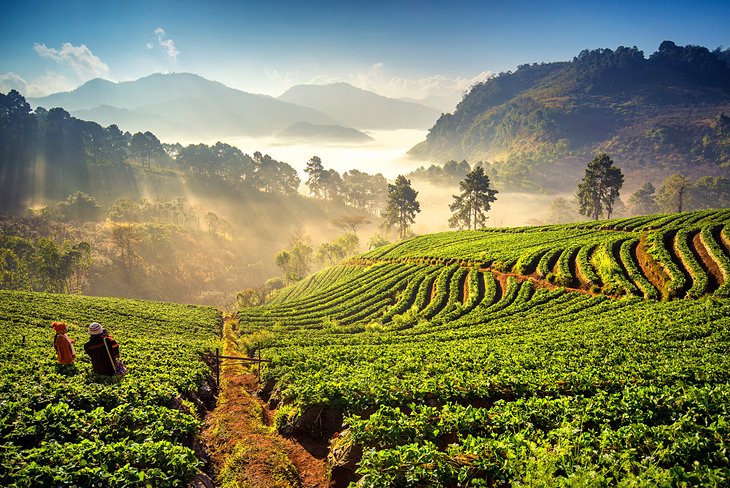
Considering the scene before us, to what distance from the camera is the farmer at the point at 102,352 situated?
15875 millimetres

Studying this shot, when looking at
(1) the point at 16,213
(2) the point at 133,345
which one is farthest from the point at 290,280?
(1) the point at 16,213

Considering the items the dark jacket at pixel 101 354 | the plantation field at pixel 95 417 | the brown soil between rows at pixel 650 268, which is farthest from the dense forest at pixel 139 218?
the brown soil between rows at pixel 650 268

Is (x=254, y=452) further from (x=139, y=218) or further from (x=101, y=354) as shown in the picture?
(x=139, y=218)

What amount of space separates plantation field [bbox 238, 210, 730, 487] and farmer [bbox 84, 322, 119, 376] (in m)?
7.74

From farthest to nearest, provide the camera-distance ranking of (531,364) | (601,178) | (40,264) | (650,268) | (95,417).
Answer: (601,178) → (40,264) → (650,268) → (531,364) → (95,417)

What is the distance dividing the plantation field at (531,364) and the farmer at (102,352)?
774 cm

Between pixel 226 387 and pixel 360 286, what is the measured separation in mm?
A: 33394

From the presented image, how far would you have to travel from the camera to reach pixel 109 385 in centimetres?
1493

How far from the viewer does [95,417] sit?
1184 cm

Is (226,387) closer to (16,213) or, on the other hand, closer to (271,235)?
(271,235)

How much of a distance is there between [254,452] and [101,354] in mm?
7968

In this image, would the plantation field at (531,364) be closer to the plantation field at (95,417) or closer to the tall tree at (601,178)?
the plantation field at (95,417)

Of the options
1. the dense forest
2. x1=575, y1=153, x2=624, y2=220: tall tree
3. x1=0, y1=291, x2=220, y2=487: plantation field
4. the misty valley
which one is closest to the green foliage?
the dense forest

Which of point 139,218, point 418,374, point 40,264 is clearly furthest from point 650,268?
point 139,218
